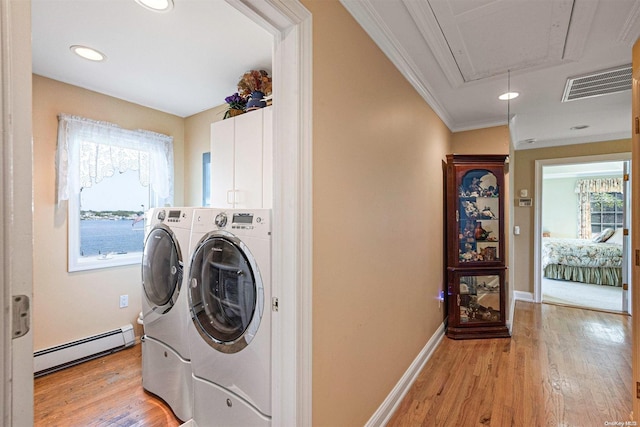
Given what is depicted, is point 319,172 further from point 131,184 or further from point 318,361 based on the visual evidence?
point 131,184

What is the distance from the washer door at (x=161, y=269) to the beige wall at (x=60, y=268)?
1.01 metres

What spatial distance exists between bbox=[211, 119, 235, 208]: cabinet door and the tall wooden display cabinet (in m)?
2.26

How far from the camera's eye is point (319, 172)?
1.29m

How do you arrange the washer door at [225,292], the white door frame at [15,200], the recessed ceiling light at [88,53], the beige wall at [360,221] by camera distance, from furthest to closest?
the recessed ceiling light at [88,53] < the washer door at [225,292] < the beige wall at [360,221] < the white door frame at [15,200]

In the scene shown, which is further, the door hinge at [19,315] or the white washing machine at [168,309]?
the white washing machine at [168,309]

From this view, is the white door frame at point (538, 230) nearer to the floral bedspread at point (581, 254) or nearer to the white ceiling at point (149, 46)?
the floral bedspread at point (581, 254)

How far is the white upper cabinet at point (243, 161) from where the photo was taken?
6.37 ft

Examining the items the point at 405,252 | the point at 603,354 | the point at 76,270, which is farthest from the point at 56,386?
→ the point at 603,354

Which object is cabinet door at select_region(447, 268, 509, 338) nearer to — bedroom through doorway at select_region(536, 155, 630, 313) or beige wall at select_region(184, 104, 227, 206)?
bedroom through doorway at select_region(536, 155, 630, 313)

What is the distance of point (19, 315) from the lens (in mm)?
568

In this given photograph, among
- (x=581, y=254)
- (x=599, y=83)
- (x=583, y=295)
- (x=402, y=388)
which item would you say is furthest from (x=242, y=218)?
(x=581, y=254)

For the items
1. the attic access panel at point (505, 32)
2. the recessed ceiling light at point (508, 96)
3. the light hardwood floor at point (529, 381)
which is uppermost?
the attic access panel at point (505, 32)

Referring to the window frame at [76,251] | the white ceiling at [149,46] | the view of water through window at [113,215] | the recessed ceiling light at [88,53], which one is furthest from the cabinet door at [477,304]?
the recessed ceiling light at [88,53]

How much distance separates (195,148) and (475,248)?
3.29 meters
